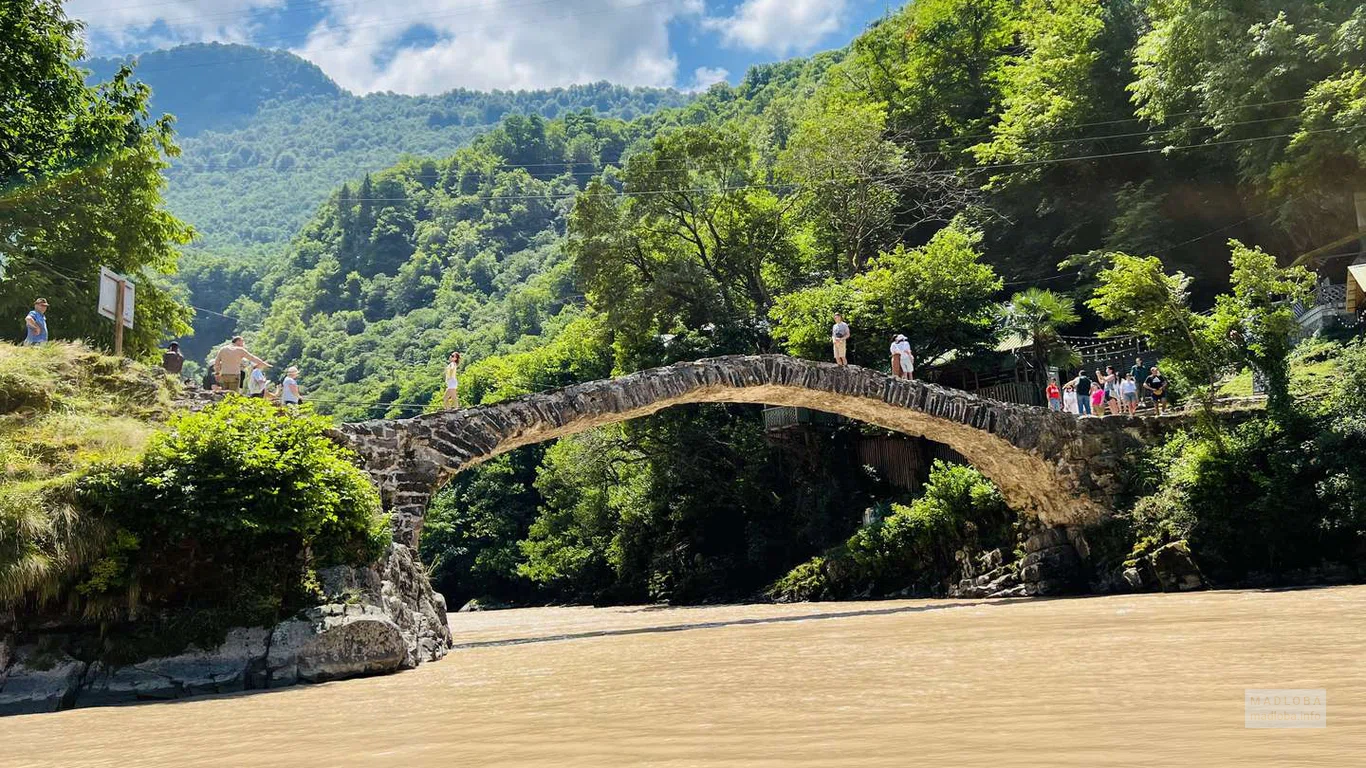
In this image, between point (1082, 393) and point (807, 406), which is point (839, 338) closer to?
point (807, 406)

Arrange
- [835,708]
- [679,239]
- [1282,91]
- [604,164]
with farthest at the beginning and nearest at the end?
[604,164] < [679,239] < [1282,91] < [835,708]

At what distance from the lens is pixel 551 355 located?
49031 millimetres

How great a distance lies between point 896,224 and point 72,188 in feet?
70.8

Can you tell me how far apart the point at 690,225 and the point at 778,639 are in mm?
22145

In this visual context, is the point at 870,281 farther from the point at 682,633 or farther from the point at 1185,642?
the point at 1185,642

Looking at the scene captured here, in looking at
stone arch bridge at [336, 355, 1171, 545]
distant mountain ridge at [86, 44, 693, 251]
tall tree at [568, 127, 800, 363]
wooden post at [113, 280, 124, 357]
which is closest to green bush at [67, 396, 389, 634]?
wooden post at [113, 280, 124, 357]

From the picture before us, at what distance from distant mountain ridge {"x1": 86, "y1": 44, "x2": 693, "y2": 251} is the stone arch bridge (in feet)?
369

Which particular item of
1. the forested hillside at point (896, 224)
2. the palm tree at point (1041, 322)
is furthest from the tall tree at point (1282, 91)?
the palm tree at point (1041, 322)

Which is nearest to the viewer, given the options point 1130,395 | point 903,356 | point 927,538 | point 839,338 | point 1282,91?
point 839,338

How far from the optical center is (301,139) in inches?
6698

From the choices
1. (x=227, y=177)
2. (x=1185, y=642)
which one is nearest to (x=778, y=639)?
(x=1185, y=642)

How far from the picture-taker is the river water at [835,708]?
13.7 ft

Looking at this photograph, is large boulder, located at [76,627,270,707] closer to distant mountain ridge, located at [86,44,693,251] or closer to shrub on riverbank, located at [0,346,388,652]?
shrub on riverbank, located at [0,346,388,652]

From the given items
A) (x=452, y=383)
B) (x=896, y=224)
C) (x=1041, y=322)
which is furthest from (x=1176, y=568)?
(x=896, y=224)
